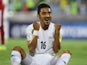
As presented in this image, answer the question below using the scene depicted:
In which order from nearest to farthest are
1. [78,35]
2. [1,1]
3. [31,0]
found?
1. [1,1]
2. [78,35]
3. [31,0]

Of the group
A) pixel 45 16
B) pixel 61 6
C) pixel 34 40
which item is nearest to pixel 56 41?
pixel 34 40

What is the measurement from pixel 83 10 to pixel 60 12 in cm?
130

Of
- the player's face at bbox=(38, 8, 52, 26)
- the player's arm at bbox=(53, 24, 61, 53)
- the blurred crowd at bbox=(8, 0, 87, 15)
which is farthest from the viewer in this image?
the blurred crowd at bbox=(8, 0, 87, 15)

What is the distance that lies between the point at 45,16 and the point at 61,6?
19618mm

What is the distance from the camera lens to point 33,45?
27.7 feet

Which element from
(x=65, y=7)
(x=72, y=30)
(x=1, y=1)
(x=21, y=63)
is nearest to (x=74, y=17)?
(x=72, y=30)

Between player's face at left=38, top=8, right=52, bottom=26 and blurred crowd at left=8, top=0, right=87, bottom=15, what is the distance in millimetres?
18039

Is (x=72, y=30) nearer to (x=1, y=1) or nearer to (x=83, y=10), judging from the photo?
(x=83, y=10)

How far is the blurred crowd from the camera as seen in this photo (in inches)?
1064

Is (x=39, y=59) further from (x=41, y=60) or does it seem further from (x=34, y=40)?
(x=34, y=40)

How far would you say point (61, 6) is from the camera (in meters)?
27.9

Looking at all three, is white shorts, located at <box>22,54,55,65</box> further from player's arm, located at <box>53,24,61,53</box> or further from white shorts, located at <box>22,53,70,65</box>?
player's arm, located at <box>53,24,61,53</box>

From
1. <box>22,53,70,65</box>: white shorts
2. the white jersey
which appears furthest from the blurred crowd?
<box>22,53,70,65</box>: white shorts

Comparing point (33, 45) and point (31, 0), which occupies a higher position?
point (31, 0)
